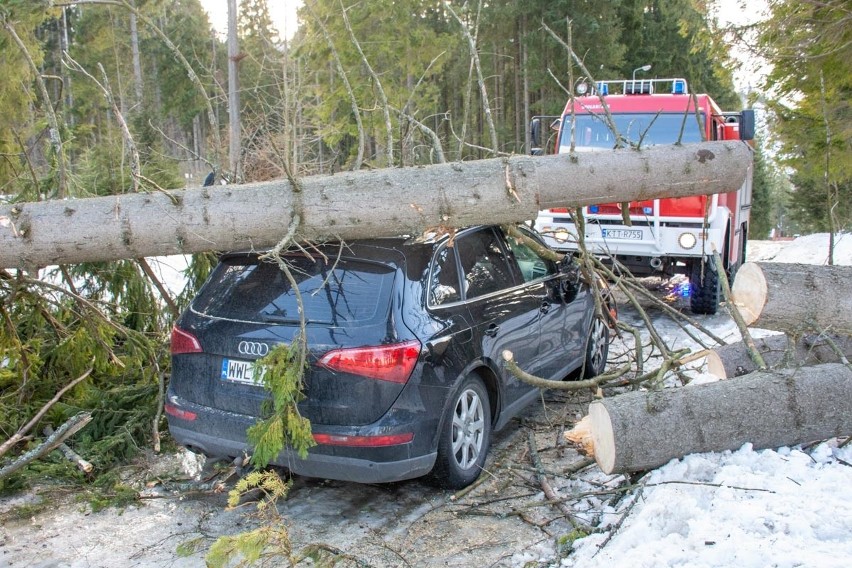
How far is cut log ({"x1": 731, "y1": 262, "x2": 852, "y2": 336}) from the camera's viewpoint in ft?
14.2

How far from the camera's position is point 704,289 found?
9.59 metres

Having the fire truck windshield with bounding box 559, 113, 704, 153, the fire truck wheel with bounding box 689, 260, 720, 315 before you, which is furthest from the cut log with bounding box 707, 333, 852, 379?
the fire truck windshield with bounding box 559, 113, 704, 153

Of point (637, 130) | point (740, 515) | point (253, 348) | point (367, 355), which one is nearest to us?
point (740, 515)

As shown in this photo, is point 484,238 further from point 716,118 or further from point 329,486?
point 716,118

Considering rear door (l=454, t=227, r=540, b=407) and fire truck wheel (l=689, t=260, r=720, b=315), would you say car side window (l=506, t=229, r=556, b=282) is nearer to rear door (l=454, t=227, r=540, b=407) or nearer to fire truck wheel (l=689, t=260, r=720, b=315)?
rear door (l=454, t=227, r=540, b=407)

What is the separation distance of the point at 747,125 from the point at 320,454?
23.6 ft

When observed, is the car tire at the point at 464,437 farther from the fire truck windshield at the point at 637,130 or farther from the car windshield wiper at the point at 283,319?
the fire truck windshield at the point at 637,130

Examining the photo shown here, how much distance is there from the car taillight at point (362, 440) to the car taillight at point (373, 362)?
0.31m

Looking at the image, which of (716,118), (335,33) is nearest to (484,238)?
(716,118)

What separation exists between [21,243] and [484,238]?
10.0 feet

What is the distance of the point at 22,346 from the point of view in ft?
17.6

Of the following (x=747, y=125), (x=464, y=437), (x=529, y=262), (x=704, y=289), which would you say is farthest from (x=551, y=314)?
(x=704, y=289)

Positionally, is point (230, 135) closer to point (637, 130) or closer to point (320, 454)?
point (637, 130)

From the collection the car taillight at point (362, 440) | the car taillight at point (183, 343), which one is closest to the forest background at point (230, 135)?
the car taillight at point (183, 343)
